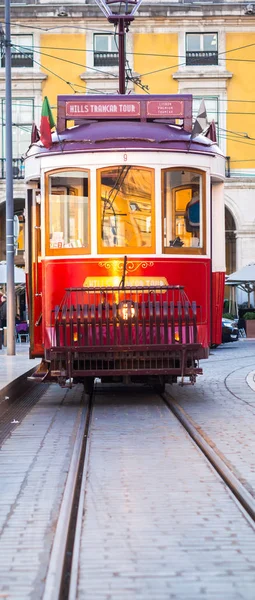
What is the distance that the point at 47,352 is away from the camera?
39.4 feet

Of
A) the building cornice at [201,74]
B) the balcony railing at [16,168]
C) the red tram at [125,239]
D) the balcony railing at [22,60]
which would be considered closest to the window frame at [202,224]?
the red tram at [125,239]

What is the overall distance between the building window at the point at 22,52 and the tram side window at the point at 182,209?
99.7ft

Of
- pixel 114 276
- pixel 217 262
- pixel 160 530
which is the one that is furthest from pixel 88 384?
pixel 160 530

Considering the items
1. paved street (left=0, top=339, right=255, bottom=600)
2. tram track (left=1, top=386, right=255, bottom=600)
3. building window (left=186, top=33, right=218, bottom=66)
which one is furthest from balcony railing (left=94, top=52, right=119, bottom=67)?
tram track (left=1, top=386, right=255, bottom=600)

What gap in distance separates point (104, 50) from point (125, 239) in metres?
31.1

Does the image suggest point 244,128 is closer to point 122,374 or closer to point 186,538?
point 122,374

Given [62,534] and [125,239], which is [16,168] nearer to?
[125,239]

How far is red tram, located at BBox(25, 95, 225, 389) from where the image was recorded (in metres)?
11.7

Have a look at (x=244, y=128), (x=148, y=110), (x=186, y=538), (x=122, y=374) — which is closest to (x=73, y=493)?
(x=186, y=538)

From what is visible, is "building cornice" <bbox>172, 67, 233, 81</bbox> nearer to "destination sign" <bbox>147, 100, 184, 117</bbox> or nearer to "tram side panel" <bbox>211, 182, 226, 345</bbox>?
"tram side panel" <bbox>211, 182, 226, 345</bbox>

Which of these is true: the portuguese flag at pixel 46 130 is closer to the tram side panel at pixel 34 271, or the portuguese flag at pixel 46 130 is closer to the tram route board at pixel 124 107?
the tram route board at pixel 124 107

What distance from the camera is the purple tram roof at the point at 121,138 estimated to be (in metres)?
12.3

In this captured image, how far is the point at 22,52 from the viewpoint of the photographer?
137 ft

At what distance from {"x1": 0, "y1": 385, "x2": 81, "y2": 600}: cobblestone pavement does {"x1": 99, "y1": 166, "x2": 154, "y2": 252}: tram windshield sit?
6.67 feet
